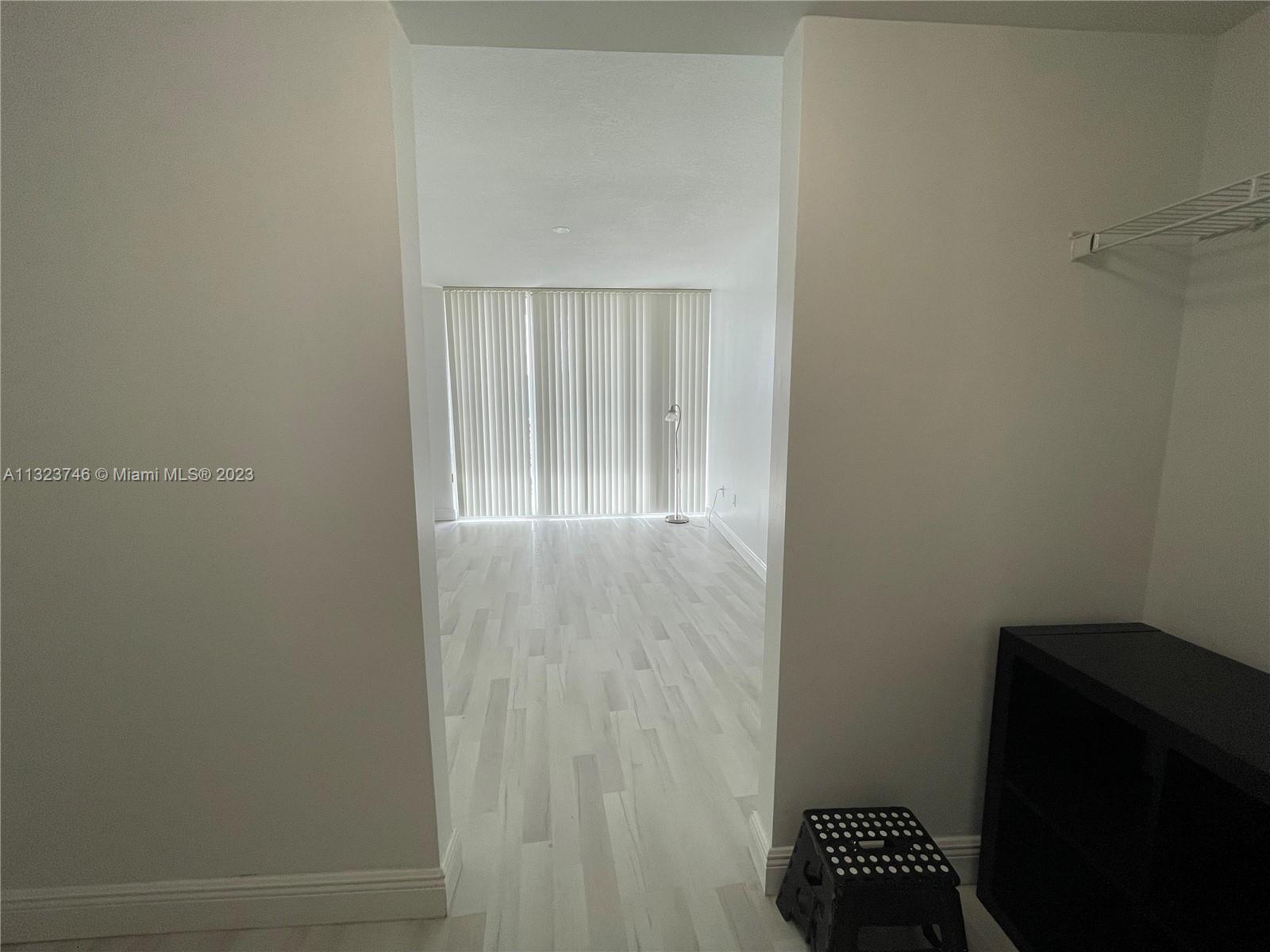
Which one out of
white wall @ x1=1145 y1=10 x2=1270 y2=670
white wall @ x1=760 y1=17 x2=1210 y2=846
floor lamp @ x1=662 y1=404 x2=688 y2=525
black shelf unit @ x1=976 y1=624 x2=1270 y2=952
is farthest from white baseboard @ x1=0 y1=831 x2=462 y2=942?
floor lamp @ x1=662 y1=404 x2=688 y2=525

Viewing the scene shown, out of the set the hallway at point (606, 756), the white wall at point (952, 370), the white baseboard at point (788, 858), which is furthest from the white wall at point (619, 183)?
the white baseboard at point (788, 858)

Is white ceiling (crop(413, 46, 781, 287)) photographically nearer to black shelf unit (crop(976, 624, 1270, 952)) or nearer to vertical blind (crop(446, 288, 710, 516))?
vertical blind (crop(446, 288, 710, 516))

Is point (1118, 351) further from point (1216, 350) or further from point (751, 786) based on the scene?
point (751, 786)

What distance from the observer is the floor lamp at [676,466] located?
5.85 metres

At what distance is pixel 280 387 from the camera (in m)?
1.21

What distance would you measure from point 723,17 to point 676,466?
16.2ft

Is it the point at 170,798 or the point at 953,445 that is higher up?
the point at 953,445

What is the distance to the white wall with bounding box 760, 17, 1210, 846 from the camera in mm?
1237

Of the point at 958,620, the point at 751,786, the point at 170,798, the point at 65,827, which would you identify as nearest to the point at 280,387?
the point at 170,798

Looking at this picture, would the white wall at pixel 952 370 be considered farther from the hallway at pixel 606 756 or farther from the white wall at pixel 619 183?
the white wall at pixel 619 183

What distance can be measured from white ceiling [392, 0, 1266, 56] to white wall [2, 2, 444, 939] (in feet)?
0.51

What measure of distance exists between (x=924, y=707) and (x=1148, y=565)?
2.40ft

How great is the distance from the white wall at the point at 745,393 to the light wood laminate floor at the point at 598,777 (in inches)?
34.3

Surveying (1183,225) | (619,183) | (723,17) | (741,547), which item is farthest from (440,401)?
(1183,225)
